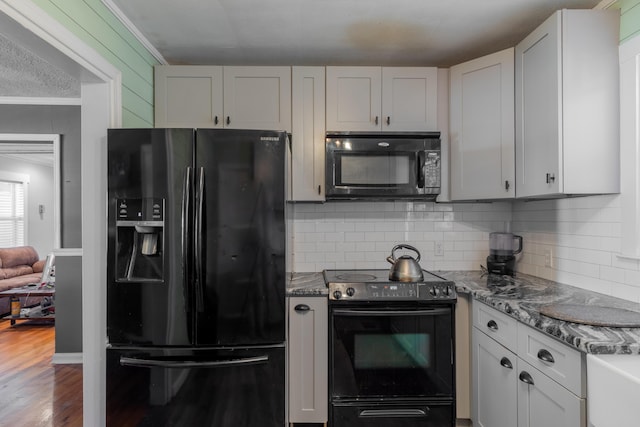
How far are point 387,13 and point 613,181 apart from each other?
4.82 feet

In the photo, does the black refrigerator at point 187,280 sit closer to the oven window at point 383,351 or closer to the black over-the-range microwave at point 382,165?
the oven window at point 383,351

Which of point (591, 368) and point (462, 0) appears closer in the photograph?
point (591, 368)

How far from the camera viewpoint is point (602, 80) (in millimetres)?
1782

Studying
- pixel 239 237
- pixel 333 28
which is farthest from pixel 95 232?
pixel 333 28

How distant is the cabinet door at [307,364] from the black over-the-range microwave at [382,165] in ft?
2.71

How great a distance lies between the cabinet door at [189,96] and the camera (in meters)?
→ 2.40

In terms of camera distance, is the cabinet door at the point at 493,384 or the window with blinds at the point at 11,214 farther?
the window with blinds at the point at 11,214

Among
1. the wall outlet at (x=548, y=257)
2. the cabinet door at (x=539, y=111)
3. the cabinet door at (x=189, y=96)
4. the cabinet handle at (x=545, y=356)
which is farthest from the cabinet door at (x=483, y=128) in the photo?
the cabinet door at (x=189, y=96)

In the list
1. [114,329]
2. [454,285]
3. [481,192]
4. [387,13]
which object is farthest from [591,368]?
[114,329]

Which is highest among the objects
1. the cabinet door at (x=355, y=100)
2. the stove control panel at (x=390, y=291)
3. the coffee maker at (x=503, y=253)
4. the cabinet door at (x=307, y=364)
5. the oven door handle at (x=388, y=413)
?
the cabinet door at (x=355, y=100)

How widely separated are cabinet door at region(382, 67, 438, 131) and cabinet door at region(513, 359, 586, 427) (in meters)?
1.56

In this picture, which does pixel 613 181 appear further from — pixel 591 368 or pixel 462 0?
pixel 462 0

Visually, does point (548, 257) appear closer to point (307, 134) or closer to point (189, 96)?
point (307, 134)

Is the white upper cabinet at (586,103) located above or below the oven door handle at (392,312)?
above
